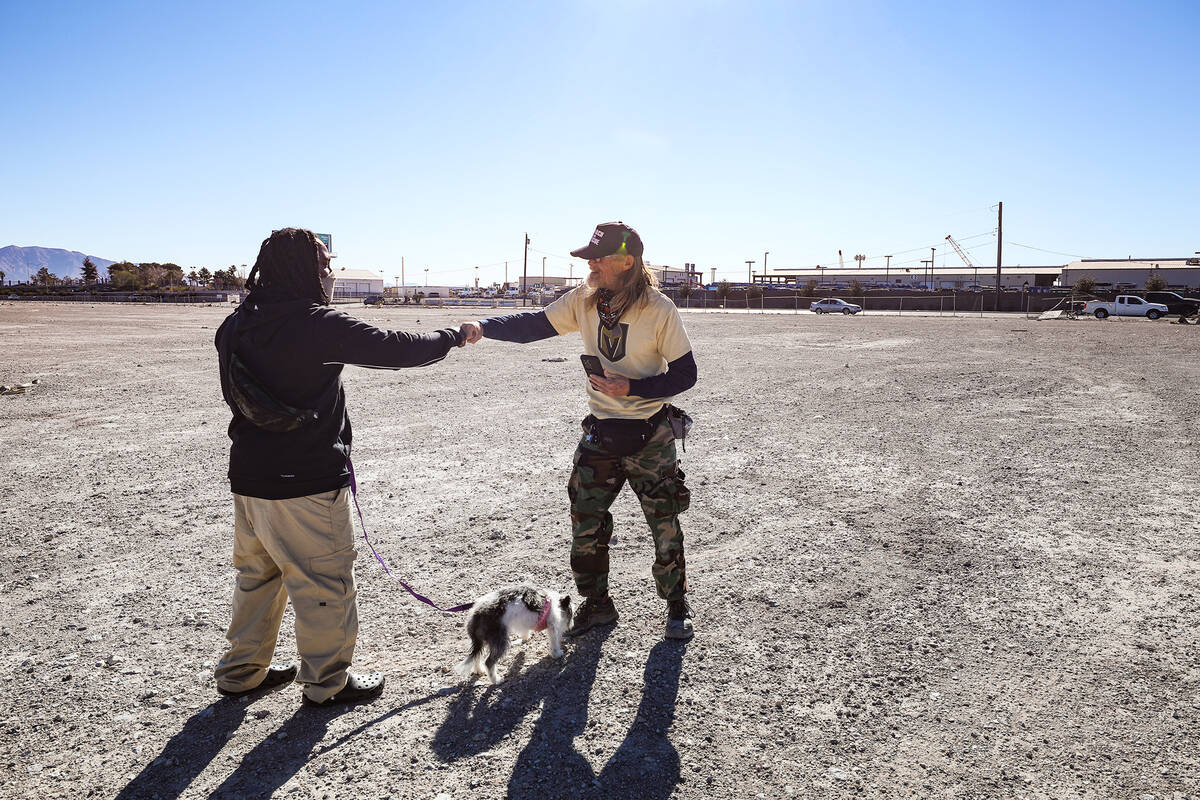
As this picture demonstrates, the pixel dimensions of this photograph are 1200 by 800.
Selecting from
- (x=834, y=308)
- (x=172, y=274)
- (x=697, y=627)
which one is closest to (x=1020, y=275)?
(x=834, y=308)

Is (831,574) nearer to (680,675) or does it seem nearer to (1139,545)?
(680,675)

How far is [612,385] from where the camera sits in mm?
3377

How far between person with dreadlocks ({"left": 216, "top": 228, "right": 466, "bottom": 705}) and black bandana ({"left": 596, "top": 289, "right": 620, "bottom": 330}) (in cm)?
87

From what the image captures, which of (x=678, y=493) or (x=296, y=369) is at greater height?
(x=296, y=369)

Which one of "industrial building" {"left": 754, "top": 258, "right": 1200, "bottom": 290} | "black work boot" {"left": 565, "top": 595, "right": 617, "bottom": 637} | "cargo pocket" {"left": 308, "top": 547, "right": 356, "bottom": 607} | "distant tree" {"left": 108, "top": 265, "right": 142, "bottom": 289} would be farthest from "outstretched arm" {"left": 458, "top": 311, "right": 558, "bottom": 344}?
"distant tree" {"left": 108, "top": 265, "right": 142, "bottom": 289}

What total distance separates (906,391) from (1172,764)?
998 centimetres

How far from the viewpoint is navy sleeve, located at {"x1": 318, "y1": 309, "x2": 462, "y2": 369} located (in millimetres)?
2768

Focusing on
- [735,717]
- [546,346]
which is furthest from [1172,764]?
[546,346]

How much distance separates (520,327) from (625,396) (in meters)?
0.77

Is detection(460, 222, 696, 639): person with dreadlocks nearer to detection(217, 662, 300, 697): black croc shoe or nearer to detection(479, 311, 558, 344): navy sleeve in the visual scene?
detection(479, 311, 558, 344): navy sleeve

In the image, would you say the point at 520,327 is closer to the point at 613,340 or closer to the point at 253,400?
the point at 613,340

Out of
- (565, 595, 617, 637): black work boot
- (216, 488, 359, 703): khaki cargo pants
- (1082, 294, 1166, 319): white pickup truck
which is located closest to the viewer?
(216, 488, 359, 703): khaki cargo pants

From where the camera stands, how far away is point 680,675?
11.2 feet

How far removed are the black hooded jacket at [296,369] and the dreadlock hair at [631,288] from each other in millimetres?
1050
